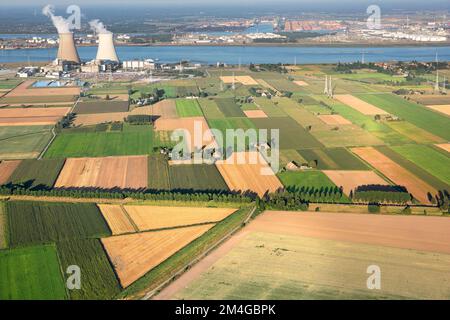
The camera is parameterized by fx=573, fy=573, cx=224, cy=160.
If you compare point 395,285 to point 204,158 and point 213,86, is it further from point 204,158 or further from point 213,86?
point 213,86

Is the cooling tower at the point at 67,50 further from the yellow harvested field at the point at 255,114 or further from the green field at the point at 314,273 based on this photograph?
the green field at the point at 314,273

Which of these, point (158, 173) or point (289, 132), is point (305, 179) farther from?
point (289, 132)

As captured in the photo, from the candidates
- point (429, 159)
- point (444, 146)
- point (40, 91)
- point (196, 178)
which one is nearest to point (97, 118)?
point (40, 91)

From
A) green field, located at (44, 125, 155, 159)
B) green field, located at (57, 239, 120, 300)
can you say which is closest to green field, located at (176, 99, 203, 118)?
green field, located at (44, 125, 155, 159)

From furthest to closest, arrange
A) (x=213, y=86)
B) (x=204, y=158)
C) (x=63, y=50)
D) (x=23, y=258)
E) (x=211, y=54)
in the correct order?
1. (x=211, y=54)
2. (x=63, y=50)
3. (x=213, y=86)
4. (x=204, y=158)
5. (x=23, y=258)

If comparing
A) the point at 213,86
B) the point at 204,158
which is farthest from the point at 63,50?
the point at 204,158

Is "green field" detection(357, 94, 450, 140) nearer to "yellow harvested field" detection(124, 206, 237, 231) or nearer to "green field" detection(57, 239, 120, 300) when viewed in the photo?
"yellow harvested field" detection(124, 206, 237, 231)
